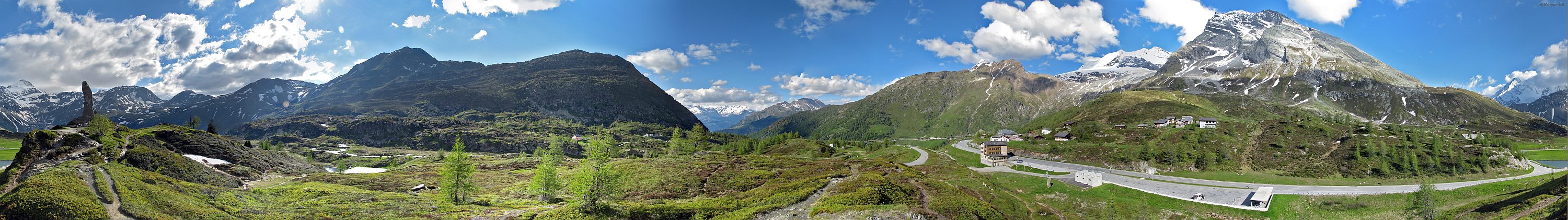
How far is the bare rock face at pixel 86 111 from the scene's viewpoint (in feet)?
235

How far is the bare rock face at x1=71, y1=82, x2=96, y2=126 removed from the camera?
7175 centimetres

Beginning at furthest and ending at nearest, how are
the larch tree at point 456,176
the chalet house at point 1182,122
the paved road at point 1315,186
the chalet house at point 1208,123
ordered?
the chalet house at point 1182,122 < the chalet house at point 1208,123 < the paved road at point 1315,186 < the larch tree at point 456,176

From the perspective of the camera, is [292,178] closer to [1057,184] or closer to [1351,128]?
[1057,184]

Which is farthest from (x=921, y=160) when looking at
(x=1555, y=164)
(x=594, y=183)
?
(x=1555, y=164)

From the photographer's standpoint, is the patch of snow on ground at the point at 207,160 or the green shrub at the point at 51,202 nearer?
the green shrub at the point at 51,202

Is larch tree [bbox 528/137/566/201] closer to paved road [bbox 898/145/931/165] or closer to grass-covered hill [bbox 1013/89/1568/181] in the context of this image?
paved road [bbox 898/145/931/165]

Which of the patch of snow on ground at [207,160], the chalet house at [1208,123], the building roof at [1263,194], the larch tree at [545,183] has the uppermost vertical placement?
the chalet house at [1208,123]

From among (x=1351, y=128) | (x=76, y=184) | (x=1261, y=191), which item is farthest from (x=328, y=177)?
(x=1351, y=128)

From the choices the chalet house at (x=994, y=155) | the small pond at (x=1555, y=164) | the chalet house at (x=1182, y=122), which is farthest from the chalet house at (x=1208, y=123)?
the chalet house at (x=994, y=155)

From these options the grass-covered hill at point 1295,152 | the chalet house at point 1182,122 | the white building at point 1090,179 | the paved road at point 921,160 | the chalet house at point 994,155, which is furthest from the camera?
the chalet house at point 1182,122

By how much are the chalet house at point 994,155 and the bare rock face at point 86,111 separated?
157 m

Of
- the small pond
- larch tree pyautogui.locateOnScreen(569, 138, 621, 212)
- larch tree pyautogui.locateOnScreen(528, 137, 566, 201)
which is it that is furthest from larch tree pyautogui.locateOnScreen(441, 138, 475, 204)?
the small pond

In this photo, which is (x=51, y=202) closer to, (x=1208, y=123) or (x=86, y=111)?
(x=86, y=111)

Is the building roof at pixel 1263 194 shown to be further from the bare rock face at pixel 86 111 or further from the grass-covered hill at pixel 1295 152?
the bare rock face at pixel 86 111
